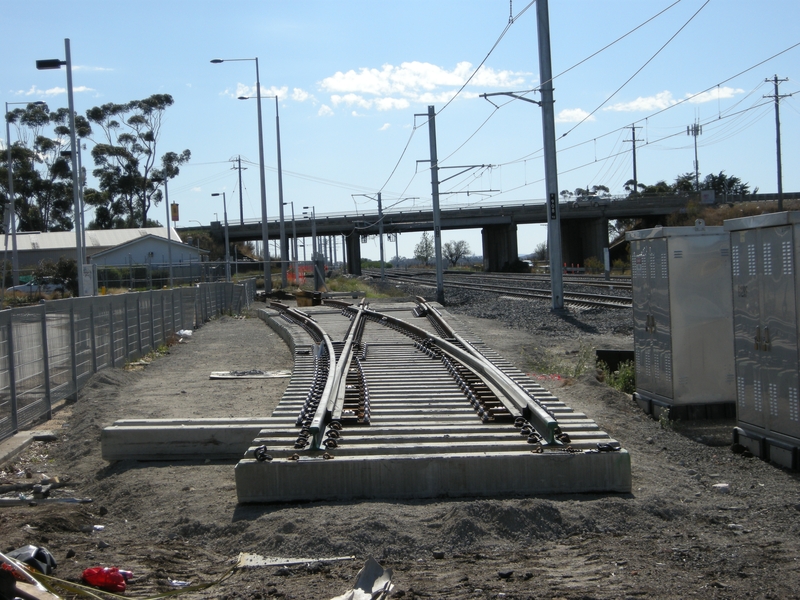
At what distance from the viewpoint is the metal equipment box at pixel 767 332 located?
267 inches

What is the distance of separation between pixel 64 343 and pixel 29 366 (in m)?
1.75

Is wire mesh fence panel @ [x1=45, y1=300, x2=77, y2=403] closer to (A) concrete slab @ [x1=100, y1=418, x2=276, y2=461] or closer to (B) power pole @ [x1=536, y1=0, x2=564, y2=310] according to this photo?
(A) concrete slab @ [x1=100, y1=418, x2=276, y2=461]

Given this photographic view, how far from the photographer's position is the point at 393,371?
11.3m

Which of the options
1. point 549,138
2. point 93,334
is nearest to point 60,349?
point 93,334

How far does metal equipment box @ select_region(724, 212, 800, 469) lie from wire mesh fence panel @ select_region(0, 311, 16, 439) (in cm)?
741

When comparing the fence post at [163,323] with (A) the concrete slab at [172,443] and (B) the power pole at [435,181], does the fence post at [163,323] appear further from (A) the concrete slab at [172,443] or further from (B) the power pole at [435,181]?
(B) the power pole at [435,181]

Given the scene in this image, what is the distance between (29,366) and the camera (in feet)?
32.2

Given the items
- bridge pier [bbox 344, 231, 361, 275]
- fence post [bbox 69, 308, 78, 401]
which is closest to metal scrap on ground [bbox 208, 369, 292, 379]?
fence post [bbox 69, 308, 78, 401]

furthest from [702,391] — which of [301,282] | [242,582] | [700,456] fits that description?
[301,282]

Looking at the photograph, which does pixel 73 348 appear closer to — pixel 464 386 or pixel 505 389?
pixel 464 386

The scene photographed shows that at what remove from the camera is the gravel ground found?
4480 millimetres

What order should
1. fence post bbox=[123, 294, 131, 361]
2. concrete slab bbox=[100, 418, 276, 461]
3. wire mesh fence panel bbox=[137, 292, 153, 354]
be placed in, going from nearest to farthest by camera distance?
concrete slab bbox=[100, 418, 276, 461] < fence post bbox=[123, 294, 131, 361] < wire mesh fence panel bbox=[137, 292, 153, 354]

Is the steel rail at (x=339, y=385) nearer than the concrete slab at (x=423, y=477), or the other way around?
the concrete slab at (x=423, y=477)

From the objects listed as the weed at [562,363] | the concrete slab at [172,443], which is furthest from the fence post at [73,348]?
the weed at [562,363]
